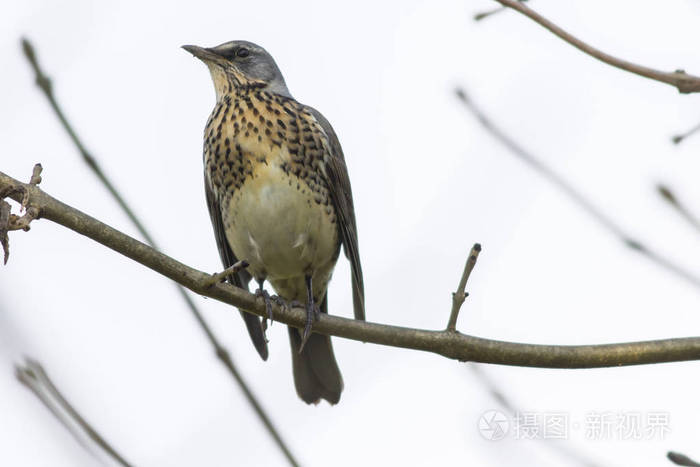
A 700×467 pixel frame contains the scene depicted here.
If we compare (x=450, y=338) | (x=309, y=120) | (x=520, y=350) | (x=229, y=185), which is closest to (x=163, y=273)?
(x=450, y=338)

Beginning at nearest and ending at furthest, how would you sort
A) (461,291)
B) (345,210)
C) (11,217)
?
(11,217), (461,291), (345,210)

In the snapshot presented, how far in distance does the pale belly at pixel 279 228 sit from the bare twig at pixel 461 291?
8.07 feet

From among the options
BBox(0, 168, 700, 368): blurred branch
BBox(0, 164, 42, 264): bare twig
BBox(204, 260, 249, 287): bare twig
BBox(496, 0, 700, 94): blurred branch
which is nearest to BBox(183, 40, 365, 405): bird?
BBox(0, 168, 700, 368): blurred branch

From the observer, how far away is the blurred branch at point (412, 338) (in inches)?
149

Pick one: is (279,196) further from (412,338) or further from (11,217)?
(11,217)

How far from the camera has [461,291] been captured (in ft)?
13.4

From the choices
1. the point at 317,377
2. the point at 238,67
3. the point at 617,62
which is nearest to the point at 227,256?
the point at 317,377

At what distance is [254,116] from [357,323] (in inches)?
106

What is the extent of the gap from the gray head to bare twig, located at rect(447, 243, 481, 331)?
350 centimetres

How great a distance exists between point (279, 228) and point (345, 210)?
25.1 inches

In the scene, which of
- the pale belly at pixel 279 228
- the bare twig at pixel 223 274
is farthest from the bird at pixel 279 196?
the bare twig at pixel 223 274

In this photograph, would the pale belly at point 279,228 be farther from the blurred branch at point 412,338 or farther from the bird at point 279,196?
the blurred branch at point 412,338

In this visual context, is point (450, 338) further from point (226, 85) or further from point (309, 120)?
point (226, 85)

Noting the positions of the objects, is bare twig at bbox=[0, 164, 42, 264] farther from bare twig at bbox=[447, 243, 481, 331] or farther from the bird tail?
the bird tail
